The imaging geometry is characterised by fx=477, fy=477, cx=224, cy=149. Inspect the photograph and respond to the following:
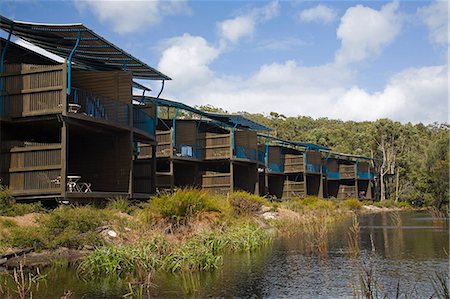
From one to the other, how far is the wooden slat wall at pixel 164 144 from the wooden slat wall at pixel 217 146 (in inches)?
150

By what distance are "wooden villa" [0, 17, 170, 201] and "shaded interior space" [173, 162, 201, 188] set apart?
832 centimetres

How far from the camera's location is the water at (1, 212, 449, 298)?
A: 32.7ft

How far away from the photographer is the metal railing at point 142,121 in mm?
23808

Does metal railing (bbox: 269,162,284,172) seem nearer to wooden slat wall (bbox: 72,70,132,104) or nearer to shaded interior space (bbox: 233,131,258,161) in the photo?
shaded interior space (bbox: 233,131,258,161)

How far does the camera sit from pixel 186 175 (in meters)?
34.2

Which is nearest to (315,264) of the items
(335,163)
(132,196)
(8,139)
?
(132,196)

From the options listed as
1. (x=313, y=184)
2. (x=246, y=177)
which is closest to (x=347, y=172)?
(x=313, y=184)

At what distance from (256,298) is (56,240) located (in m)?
7.17

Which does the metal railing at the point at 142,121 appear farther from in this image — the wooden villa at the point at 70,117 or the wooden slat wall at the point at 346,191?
the wooden slat wall at the point at 346,191

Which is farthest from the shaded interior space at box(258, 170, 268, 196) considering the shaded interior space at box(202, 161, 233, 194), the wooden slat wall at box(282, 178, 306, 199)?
the shaded interior space at box(202, 161, 233, 194)

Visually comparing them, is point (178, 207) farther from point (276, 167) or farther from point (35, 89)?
point (276, 167)

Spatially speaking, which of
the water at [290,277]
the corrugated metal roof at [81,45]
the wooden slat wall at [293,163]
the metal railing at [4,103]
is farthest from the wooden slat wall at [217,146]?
the metal railing at [4,103]

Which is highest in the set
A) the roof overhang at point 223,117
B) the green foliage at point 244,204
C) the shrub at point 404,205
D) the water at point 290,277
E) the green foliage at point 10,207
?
the roof overhang at point 223,117

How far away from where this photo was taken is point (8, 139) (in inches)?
757
